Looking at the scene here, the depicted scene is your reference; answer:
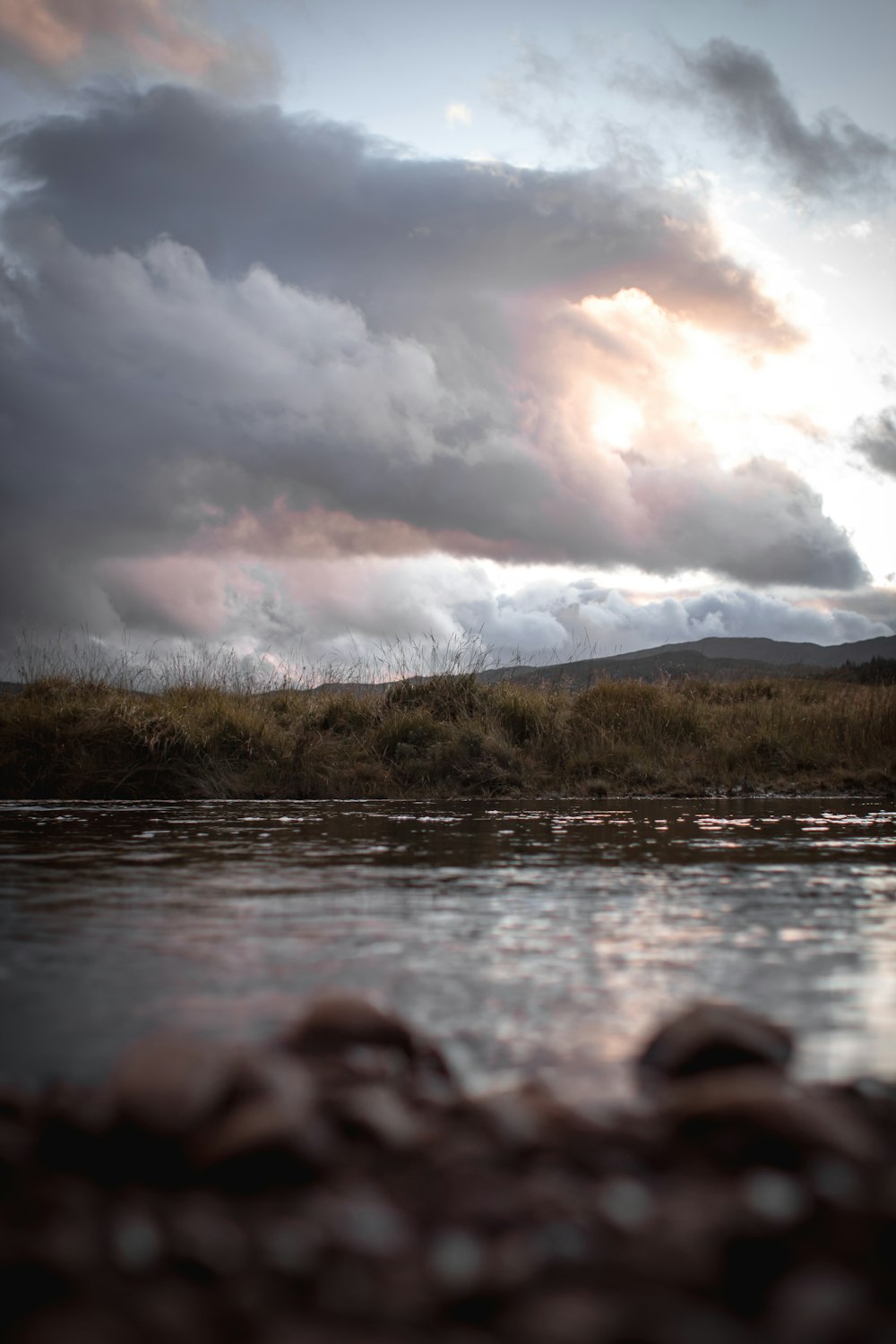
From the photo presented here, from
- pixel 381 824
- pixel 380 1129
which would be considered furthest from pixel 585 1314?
pixel 381 824

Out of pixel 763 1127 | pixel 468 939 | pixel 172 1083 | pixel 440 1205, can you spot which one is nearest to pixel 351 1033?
pixel 172 1083

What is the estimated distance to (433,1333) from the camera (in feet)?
3.27

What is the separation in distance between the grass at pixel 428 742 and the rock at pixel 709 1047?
22.5ft

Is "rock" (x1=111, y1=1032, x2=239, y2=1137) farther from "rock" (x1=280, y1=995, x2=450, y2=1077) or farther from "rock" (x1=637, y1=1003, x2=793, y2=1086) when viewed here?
"rock" (x1=637, y1=1003, x2=793, y2=1086)

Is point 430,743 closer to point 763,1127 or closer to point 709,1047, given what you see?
point 709,1047

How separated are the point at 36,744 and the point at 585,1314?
936 centimetres

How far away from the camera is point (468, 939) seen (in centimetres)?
265

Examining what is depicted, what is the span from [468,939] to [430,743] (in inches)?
280

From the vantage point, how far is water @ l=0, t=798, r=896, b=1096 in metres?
1.89

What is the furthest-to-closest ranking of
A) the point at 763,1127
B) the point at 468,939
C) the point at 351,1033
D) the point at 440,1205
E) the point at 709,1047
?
the point at 468,939 → the point at 351,1033 → the point at 709,1047 → the point at 763,1127 → the point at 440,1205

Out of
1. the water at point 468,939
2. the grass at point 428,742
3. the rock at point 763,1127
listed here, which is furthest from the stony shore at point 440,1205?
the grass at point 428,742

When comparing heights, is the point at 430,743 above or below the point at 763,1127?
above

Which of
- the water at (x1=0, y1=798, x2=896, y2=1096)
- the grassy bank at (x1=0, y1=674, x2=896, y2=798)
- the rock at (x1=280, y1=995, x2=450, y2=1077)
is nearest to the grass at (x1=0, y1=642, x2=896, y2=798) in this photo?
the grassy bank at (x1=0, y1=674, x2=896, y2=798)

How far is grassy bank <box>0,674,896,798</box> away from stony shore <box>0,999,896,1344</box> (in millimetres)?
7204
